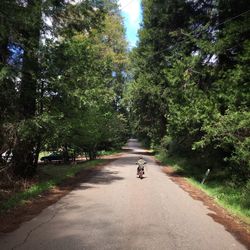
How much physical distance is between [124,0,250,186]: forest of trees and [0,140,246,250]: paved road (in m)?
3.93

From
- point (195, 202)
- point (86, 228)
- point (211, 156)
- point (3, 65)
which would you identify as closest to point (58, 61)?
point (3, 65)

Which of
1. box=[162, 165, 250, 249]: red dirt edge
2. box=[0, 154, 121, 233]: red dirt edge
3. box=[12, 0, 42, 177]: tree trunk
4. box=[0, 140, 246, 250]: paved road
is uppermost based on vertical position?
box=[12, 0, 42, 177]: tree trunk

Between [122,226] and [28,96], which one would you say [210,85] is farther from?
[122,226]

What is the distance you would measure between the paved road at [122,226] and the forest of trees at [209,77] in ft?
12.9

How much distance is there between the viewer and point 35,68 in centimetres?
1600

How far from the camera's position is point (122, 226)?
30.3ft

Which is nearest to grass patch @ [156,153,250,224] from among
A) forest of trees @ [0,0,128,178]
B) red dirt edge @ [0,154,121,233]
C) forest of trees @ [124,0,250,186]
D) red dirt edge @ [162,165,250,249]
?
red dirt edge @ [162,165,250,249]

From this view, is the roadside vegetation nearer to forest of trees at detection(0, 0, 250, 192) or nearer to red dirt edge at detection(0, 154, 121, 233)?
forest of trees at detection(0, 0, 250, 192)

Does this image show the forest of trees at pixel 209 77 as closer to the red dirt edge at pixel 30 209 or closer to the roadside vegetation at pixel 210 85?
the roadside vegetation at pixel 210 85

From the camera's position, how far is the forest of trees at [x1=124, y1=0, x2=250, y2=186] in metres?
→ 16.4

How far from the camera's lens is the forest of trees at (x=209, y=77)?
53.8ft

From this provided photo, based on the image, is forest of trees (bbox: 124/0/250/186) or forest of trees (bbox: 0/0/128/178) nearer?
forest of trees (bbox: 0/0/128/178)

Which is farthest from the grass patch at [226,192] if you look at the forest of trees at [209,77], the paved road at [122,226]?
the paved road at [122,226]

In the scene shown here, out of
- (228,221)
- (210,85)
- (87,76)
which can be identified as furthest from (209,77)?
(228,221)
